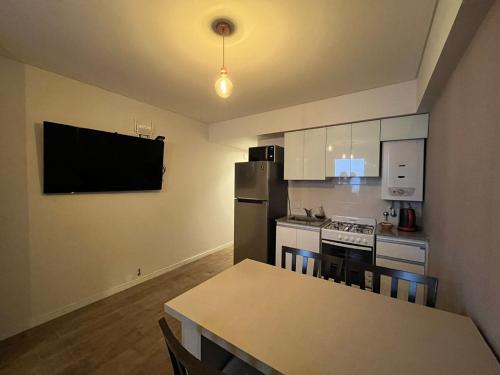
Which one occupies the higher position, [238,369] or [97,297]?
[238,369]

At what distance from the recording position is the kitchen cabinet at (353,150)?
7.64 feet

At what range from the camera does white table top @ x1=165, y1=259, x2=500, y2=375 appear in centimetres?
65

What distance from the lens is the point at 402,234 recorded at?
6.75 feet

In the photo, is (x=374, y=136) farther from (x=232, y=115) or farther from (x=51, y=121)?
(x=51, y=121)

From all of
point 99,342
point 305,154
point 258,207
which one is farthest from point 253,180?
point 99,342

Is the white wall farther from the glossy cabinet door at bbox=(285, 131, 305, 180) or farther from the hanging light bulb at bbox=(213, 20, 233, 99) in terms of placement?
the hanging light bulb at bbox=(213, 20, 233, 99)

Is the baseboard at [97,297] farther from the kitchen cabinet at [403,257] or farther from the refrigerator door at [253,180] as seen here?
the kitchen cabinet at [403,257]

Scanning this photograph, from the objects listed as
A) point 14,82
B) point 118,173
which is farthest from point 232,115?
point 14,82

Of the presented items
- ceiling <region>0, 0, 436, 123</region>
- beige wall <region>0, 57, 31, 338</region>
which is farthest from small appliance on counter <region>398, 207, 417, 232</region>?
beige wall <region>0, 57, 31, 338</region>

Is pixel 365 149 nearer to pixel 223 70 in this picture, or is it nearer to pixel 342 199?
pixel 342 199

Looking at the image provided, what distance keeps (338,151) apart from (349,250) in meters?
1.23

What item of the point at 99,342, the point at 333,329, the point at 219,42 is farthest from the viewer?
the point at 99,342

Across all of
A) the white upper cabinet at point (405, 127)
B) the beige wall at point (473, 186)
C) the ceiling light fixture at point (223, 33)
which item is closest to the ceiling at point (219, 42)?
the ceiling light fixture at point (223, 33)

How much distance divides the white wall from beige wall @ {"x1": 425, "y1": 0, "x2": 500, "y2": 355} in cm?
60
